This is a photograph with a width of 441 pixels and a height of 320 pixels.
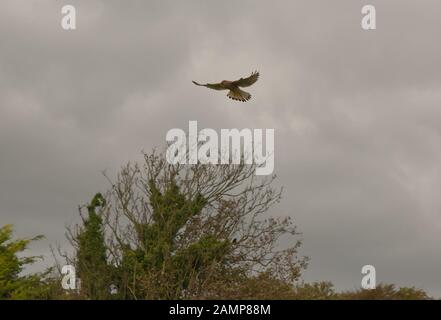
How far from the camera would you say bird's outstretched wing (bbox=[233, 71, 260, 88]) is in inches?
899

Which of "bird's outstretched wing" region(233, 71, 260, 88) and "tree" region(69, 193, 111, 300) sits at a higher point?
"bird's outstretched wing" region(233, 71, 260, 88)

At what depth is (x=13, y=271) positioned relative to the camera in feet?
124

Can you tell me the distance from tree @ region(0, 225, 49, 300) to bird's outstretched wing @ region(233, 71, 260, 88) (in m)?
16.1

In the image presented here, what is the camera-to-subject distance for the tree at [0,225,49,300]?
1410 inches

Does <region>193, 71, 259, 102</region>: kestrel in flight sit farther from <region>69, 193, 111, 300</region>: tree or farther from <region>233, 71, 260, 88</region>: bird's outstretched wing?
<region>69, 193, 111, 300</region>: tree

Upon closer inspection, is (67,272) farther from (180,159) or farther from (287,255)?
(287,255)

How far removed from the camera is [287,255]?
3466 cm

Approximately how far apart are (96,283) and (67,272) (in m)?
1.72

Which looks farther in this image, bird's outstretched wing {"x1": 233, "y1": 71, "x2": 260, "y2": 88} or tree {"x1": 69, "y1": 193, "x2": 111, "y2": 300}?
tree {"x1": 69, "y1": 193, "x2": 111, "y2": 300}

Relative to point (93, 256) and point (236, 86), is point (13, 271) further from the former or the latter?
point (236, 86)

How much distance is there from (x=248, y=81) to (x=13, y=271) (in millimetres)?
19151

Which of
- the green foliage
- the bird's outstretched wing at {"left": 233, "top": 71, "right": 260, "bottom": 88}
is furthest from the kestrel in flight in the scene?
the green foliage

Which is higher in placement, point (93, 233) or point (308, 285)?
point (93, 233)
